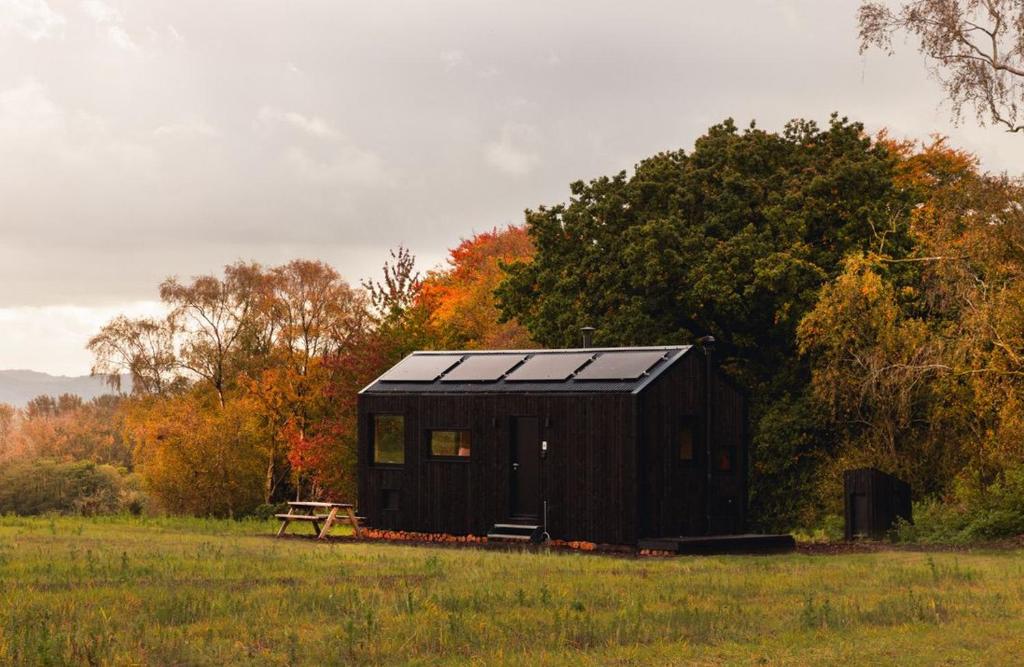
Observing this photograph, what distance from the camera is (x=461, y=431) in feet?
88.2

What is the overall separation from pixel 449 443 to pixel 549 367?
2835 millimetres

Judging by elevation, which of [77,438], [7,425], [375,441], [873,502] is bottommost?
[873,502]

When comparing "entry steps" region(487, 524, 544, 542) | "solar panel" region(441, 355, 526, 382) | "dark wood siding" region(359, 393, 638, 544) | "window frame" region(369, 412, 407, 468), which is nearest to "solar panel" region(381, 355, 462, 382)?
"solar panel" region(441, 355, 526, 382)

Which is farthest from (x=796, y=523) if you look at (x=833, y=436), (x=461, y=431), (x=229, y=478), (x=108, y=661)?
(x=108, y=661)

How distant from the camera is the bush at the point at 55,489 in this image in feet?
143

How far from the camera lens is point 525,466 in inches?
1024

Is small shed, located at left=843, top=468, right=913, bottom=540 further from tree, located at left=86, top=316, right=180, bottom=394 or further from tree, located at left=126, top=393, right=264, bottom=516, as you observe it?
tree, located at left=86, top=316, right=180, bottom=394

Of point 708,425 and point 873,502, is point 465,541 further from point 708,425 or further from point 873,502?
point 873,502

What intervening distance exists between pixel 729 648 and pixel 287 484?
4202 cm

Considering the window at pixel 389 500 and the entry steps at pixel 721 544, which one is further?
the window at pixel 389 500

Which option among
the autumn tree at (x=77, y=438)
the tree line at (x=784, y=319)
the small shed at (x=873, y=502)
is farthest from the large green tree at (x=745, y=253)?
the autumn tree at (x=77, y=438)

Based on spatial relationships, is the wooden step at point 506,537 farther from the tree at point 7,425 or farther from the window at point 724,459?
the tree at point 7,425

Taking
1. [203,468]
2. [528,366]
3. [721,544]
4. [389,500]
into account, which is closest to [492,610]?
[721,544]

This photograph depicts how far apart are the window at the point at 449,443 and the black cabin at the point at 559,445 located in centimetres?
3
